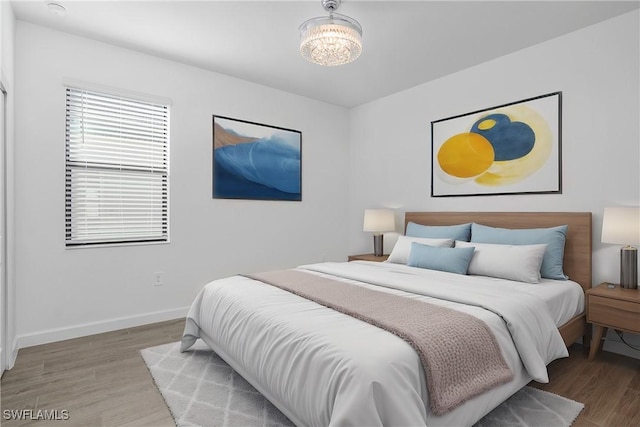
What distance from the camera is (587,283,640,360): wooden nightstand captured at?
2.31m

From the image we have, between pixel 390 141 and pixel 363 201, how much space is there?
911mm

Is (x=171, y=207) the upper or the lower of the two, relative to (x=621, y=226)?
upper

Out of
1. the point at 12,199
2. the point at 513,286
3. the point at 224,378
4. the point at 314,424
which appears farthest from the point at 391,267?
the point at 12,199

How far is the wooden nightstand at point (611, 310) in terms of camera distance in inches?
91.0

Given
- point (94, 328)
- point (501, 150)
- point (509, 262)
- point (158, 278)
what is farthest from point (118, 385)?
point (501, 150)

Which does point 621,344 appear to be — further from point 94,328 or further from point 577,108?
point 94,328

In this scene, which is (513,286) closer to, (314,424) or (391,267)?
(391,267)

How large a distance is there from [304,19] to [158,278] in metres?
2.74

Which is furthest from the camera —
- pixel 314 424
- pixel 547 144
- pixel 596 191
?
pixel 547 144

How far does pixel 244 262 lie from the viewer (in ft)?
13.4

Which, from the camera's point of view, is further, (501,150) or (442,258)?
(501,150)

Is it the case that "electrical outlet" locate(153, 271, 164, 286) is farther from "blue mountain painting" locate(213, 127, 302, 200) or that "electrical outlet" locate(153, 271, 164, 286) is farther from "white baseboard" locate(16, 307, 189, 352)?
"blue mountain painting" locate(213, 127, 302, 200)

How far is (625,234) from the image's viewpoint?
8.11 ft

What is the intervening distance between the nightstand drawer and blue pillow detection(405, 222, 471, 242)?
3.76 feet
